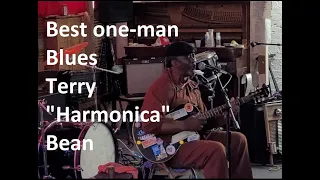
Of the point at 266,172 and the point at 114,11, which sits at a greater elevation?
the point at 114,11

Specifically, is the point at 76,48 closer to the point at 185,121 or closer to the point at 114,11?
the point at 114,11

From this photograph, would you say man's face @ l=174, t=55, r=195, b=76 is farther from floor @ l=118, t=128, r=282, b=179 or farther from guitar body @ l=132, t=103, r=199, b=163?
floor @ l=118, t=128, r=282, b=179

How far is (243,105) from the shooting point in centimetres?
184

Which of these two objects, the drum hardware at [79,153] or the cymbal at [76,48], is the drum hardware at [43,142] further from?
the cymbal at [76,48]

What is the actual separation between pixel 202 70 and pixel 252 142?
32 centimetres

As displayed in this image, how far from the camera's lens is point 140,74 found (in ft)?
6.19

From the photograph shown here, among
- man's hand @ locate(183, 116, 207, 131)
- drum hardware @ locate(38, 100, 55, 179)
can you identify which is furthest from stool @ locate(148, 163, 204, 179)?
drum hardware @ locate(38, 100, 55, 179)

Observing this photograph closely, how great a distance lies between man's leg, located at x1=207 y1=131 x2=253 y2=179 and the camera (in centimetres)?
170

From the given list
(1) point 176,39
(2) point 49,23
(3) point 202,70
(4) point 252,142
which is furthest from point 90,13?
(4) point 252,142

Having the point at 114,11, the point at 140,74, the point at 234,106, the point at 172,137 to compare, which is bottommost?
the point at 172,137

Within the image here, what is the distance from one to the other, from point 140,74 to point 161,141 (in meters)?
0.24

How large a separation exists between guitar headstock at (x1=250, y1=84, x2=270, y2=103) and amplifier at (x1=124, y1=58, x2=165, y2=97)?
12.5 inches

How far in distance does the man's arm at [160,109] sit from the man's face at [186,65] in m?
0.07

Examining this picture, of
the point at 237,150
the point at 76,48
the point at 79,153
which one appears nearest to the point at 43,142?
the point at 79,153
